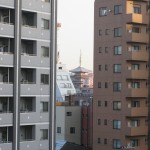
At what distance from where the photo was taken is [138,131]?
58344 mm

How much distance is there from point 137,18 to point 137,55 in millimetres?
4438

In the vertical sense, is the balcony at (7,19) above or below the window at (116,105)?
above

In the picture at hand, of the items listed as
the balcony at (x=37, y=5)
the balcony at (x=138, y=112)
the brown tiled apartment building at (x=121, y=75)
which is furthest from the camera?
the brown tiled apartment building at (x=121, y=75)

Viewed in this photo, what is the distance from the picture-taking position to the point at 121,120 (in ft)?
191

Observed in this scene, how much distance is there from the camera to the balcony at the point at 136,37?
190 feet

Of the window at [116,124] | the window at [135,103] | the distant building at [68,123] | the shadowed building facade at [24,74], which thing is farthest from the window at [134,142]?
the shadowed building facade at [24,74]

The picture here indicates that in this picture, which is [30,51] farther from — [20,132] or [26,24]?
[20,132]

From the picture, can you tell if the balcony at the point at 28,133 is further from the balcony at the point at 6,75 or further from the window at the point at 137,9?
the window at the point at 137,9

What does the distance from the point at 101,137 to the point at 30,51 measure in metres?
19.4

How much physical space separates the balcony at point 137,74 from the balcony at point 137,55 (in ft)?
4.82

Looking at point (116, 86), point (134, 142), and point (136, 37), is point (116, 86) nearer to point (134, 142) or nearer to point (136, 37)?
point (136, 37)

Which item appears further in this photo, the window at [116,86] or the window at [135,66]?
the window at [135,66]

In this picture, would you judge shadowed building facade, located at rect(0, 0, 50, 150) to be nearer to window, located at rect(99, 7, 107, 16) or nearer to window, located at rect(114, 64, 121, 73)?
window, located at rect(114, 64, 121, 73)

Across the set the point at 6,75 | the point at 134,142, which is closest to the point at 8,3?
the point at 6,75
